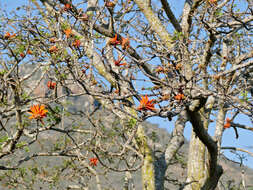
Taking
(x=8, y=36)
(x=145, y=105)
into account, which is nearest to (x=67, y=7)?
(x=8, y=36)

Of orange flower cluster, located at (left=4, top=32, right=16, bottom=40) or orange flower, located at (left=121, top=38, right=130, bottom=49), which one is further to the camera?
orange flower cluster, located at (left=4, top=32, right=16, bottom=40)

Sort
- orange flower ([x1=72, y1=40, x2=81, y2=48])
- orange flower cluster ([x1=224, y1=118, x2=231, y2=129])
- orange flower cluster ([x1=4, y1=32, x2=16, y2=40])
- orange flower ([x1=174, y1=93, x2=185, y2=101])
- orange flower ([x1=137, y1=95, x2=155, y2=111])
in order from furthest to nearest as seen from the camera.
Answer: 1. orange flower cluster ([x1=224, y1=118, x2=231, y2=129])
2. orange flower cluster ([x1=4, y1=32, x2=16, y2=40])
3. orange flower ([x1=72, y1=40, x2=81, y2=48])
4. orange flower ([x1=174, y1=93, x2=185, y2=101])
5. orange flower ([x1=137, y1=95, x2=155, y2=111])

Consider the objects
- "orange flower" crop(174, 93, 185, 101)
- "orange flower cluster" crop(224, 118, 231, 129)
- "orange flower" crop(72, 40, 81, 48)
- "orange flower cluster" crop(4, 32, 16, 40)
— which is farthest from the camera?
"orange flower cluster" crop(224, 118, 231, 129)

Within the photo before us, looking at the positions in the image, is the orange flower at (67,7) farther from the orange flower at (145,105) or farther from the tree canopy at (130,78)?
the orange flower at (145,105)

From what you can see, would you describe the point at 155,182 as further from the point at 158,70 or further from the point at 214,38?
the point at 214,38

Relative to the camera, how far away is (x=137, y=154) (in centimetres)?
640

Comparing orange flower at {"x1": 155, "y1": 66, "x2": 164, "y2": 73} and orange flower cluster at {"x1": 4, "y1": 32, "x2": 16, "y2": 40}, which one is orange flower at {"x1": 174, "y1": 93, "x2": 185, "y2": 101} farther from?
orange flower cluster at {"x1": 4, "y1": 32, "x2": 16, "y2": 40}

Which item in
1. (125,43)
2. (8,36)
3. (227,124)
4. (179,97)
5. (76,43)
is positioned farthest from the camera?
(227,124)

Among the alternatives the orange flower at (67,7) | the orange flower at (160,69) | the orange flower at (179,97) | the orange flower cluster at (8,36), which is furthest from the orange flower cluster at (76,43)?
the orange flower at (179,97)

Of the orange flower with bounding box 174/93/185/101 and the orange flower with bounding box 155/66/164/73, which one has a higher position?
the orange flower with bounding box 155/66/164/73

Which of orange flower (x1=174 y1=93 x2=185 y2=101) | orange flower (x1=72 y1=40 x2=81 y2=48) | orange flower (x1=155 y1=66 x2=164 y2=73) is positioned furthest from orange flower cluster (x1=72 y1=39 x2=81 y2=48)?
orange flower (x1=174 y1=93 x2=185 y2=101)

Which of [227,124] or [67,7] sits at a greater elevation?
[67,7]

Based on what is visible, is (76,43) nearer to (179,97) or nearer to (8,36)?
(8,36)

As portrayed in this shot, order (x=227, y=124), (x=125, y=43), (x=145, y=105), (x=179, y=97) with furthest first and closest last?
1. (x=227, y=124)
2. (x=125, y=43)
3. (x=179, y=97)
4. (x=145, y=105)
